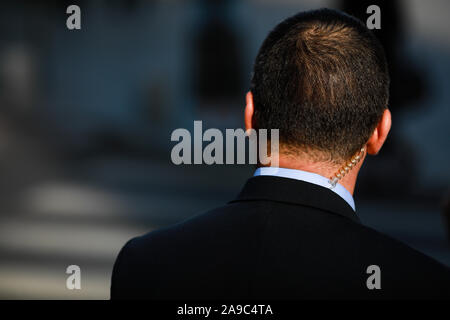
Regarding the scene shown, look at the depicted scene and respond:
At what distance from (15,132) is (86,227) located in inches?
142

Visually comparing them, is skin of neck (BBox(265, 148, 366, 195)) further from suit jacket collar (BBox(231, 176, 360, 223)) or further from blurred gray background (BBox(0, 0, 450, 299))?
blurred gray background (BBox(0, 0, 450, 299))

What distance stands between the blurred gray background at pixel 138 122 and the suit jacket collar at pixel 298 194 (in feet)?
13.4

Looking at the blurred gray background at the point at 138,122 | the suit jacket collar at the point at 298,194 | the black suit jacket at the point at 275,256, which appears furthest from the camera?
the blurred gray background at the point at 138,122

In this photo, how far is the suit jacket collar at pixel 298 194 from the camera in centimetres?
145

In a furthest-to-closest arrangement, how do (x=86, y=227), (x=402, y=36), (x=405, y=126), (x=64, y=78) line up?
(x=64, y=78) < (x=405, y=126) < (x=402, y=36) < (x=86, y=227)

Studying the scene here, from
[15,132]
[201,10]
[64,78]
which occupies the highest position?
[201,10]

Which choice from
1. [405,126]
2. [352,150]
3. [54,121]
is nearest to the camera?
[352,150]

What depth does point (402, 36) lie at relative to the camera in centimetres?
723

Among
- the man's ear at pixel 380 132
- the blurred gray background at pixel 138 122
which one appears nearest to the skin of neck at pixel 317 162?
the man's ear at pixel 380 132

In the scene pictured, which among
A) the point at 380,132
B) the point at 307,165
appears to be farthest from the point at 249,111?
the point at 380,132

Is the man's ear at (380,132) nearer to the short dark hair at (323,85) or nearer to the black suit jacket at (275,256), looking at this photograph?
the short dark hair at (323,85)
